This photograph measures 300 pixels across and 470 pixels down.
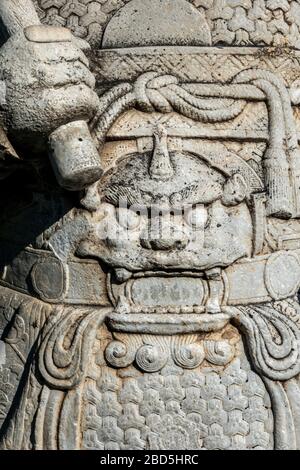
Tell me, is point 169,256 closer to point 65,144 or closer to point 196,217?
point 196,217

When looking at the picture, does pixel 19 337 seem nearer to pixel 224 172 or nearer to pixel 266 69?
pixel 224 172

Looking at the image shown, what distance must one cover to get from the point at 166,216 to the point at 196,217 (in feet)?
0.27

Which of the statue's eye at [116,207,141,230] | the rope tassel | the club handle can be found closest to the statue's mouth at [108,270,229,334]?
the statue's eye at [116,207,141,230]

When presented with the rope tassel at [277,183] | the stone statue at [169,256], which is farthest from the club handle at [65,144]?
the rope tassel at [277,183]

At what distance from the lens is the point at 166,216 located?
2859mm

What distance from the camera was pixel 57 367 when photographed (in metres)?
2.88

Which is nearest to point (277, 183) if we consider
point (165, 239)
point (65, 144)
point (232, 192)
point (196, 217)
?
point (232, 192)

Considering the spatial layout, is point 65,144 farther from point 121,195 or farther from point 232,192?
point 232,192

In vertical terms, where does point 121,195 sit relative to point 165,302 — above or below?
above

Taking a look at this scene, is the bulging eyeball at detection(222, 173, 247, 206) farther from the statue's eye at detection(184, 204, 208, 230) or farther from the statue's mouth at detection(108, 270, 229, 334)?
the statue's mouth at detection(108, 270, 229, 334)

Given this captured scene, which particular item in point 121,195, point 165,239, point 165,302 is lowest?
point 165,302

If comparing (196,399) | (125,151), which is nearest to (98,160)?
(125,151)

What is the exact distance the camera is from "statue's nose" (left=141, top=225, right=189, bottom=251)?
283 centimetres

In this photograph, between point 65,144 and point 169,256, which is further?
point 169,256
